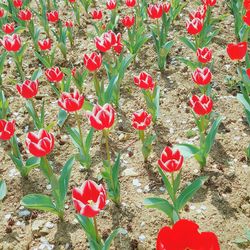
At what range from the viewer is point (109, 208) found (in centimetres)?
323

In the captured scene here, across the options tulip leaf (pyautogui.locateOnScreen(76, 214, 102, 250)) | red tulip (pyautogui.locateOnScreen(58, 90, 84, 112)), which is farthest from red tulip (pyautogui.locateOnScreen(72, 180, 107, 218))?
red tulip (pyautogui.locateOnScreen(58, 90, 84, 112))

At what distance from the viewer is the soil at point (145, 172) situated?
305 centimetres

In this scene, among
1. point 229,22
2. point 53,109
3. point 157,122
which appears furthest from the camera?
point 229,22

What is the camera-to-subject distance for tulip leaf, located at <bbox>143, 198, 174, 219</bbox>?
8.95 ft

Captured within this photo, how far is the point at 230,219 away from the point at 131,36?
2.42 metres

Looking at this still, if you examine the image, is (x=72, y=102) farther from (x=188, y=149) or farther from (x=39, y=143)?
(x=188, y=149)

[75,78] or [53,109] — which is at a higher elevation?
[75,78]

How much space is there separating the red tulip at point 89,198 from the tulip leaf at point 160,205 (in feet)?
1.62

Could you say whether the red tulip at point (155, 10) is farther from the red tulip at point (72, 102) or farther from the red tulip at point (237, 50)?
the red tulip at point (72, 102)

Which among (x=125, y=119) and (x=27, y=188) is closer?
(x=27, y=188)

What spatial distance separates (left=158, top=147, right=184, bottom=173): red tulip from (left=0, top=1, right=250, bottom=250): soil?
59 centimetres

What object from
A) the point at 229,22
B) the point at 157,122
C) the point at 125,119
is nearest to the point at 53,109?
the point at 125,119

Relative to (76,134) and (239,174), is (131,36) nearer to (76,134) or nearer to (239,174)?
(76,134)

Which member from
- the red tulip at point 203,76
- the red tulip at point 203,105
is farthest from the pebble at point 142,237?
the red tulip at point 203,76
